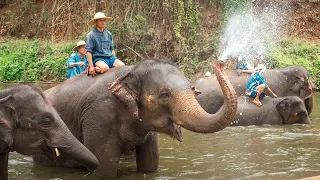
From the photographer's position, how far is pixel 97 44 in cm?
771

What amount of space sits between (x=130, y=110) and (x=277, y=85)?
22.9 ft

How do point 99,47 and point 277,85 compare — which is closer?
point 99,47

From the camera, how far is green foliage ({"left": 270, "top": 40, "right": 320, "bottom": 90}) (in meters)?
17.7

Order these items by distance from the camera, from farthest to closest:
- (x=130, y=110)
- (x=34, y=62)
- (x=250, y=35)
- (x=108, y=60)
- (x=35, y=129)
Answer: (x=34, y=62) < (x=250, y=35) < (x=108, y=60) < (x=130, y=110) < (x=35, y=129)

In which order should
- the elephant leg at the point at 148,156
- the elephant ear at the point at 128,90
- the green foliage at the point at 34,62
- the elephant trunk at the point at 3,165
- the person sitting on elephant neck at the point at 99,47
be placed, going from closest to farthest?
the elephant trunk at the point at 3,165
the elephant ear at the point at 128,90
the elephant leg at the point at 148,156
the person sitting on elephant neck at the point at 99,47
the green foliage at the point at 34,62

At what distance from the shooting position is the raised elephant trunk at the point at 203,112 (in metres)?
5.38

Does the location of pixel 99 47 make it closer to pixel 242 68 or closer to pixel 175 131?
pixel 175 131

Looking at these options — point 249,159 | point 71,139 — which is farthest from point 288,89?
point 71,139

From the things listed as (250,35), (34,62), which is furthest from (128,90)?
(34,62)

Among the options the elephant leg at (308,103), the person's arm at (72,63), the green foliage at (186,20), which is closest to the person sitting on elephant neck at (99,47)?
the person's arm at (72,63)

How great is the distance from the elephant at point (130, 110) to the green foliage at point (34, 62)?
1210 cm

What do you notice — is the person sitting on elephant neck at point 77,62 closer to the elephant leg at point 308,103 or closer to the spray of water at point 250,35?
the elephant leg at point 308,103

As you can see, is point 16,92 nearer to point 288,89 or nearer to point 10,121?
point 10,121

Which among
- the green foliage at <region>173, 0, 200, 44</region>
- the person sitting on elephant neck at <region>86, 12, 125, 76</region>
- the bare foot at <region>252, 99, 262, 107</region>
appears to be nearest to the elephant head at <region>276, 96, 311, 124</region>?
the bare foot at <region>252, 99, 262, 107</region>
